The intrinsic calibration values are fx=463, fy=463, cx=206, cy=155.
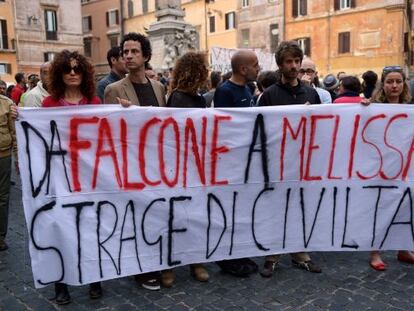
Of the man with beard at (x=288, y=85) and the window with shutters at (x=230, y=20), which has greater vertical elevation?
the window with shutters at (x=230, y=20)

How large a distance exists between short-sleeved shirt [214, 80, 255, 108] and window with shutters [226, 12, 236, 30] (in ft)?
118

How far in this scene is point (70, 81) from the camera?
148 inches

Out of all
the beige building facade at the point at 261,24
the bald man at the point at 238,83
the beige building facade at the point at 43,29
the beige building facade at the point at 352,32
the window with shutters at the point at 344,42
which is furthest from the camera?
the beige building facade at the point at 43,29

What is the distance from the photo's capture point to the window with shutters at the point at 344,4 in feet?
104

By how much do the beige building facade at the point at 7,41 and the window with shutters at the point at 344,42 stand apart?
25059 millimetres

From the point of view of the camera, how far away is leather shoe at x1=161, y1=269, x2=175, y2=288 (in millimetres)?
3975

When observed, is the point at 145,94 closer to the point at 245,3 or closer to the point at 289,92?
the point at 289,92

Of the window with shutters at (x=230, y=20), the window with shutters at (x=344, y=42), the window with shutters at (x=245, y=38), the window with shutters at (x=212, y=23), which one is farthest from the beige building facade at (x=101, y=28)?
the window with shutters at (x=344, y=42)

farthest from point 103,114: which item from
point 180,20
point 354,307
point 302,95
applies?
point 180,20

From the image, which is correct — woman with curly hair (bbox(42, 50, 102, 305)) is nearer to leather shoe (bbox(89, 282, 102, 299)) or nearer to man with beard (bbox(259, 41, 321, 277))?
leather shoe (bbox(89, 282, 102, 299))

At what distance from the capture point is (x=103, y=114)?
3717 mm

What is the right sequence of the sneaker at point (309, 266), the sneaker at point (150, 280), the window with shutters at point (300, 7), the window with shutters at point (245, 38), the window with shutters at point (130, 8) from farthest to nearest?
the window with shutters at point (130, 8) < the window with shutters at point (245, 38) < the window with shutters at point (300, 7) < the sneaker at point (309, 266) < the sneaker at point (150, 280)

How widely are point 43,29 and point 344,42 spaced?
24.8 meters

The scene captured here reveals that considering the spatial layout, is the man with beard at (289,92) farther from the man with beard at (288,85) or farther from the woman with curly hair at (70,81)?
the woman with curly hair at (70,81)
